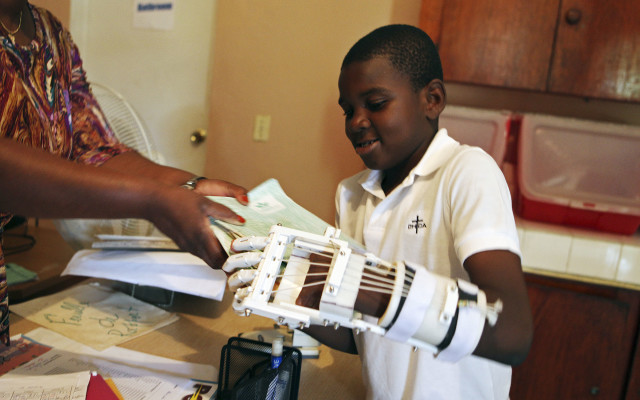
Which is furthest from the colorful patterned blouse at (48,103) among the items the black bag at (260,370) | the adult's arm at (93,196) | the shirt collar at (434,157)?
the shirt collar at (434,157)

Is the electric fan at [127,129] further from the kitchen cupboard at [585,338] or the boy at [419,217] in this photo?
the kitchen cupboard at [585,338]

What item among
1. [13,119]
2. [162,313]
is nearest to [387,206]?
[162,313]

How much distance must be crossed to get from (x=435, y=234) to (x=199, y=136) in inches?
82.1

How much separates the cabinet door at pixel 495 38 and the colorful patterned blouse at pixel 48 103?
1.26 m

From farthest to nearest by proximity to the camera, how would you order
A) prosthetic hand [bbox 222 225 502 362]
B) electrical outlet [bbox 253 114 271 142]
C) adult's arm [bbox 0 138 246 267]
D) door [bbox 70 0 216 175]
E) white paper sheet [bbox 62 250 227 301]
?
door [bbox 70 0 216 175] → electrical outlet [bbox 253 114 271 142] → white paper sheet [bbox 62 250 227 301] → adult's arm [bbox 0 138 246 267] → prosthetic hand [bbox 222 225 502 362]

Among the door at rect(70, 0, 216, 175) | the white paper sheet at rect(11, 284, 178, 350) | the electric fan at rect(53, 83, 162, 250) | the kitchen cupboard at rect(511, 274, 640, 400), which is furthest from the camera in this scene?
the door at rect(70, 0, 216, 175)

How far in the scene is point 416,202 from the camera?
35.1 inches

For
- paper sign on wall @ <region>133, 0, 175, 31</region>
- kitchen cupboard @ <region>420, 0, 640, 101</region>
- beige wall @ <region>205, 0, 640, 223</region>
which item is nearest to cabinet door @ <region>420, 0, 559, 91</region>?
kitchen cupboard @ <region>420, 0, 640, 101</region>

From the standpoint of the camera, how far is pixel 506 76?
1.81 metres

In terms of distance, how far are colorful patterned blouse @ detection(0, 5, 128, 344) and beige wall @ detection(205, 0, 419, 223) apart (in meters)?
1.32

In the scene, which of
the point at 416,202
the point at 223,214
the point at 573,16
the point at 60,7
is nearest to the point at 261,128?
the point at 60,7

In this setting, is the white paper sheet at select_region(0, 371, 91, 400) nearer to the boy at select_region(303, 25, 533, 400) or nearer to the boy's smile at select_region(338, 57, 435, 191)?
the boy at select_region(303, 25, 533, 400)

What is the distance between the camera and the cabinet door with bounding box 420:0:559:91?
175 cm

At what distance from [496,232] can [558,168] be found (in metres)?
1.38
